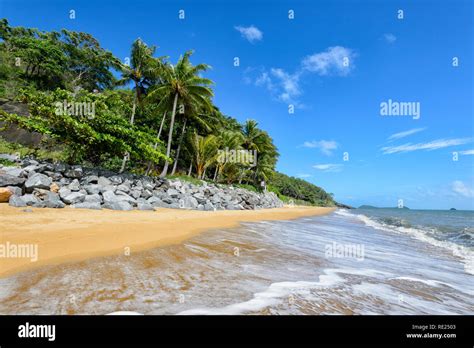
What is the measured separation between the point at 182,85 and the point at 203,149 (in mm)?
6464

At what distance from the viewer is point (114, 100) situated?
15.8m

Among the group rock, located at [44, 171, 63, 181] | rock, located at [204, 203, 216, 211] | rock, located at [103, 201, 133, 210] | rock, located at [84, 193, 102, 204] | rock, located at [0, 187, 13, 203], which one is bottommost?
rock, located at [204, 203, 216, 211]

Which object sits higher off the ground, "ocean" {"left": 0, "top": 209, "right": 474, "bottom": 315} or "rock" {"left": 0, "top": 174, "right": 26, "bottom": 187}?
"rock" {"left": 0, "top": 174, "right": 26, "bottom": 187}

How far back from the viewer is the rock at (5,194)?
24.3ft

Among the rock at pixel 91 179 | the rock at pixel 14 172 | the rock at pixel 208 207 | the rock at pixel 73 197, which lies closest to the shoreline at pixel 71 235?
the rock at pixel 73 197

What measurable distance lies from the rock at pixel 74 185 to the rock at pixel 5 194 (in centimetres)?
214

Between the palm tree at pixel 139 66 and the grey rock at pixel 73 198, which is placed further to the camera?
the palm tree at pixel 139 66

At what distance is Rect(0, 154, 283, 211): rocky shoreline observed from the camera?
8203mm

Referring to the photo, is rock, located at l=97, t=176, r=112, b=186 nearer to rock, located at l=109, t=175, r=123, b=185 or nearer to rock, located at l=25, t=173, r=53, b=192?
rock, located at l=109, t=175, r=123, b=185

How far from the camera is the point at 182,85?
66.4 feet

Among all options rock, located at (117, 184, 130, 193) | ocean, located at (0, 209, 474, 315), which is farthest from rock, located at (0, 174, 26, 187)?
ocean, located at (0, 209, 474, 315)

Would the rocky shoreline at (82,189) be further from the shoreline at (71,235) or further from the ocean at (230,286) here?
the ocean at (230,286)
